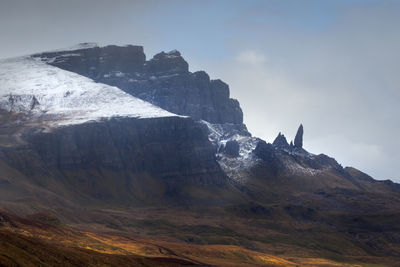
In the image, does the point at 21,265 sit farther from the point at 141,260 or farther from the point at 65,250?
the point at 141,260

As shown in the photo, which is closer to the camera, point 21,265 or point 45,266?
point 21,265

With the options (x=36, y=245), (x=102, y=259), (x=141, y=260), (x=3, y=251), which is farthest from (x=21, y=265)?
(x=141, y=260)

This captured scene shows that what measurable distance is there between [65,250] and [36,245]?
1064 centimetres

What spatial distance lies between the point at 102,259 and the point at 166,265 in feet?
92.1

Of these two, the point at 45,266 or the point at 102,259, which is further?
the point at 102,259

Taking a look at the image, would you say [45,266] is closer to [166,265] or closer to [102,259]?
[102,259]

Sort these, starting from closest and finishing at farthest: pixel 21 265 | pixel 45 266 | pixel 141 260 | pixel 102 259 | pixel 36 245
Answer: pixel 21 265
pixel 45 266
pixel 36 245
pixel 102 259
pixel 141 260

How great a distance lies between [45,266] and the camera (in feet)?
471

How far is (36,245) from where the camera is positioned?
159m

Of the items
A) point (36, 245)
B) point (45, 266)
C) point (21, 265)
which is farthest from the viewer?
point (36, 245)

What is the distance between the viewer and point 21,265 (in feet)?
442

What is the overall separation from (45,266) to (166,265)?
56905 millimetres

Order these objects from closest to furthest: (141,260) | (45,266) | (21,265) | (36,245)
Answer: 1. (21,265)
2. (45,266)
3. (36,245)
4. (141,260)

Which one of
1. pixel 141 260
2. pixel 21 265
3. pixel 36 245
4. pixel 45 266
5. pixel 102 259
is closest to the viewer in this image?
pixel 21 265
